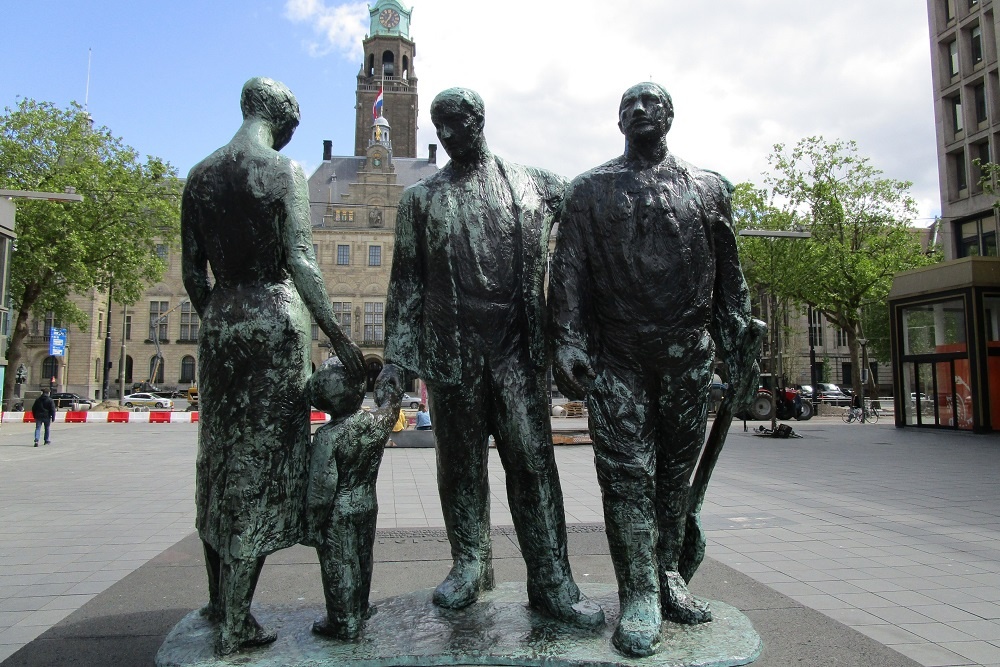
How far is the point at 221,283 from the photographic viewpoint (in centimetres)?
275

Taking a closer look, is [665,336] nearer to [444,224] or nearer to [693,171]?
[693,171]

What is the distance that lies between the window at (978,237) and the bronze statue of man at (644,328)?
2706 centimetres

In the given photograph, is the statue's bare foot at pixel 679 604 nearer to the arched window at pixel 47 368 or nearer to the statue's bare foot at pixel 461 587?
the statue's bare foot at pixel 461 587

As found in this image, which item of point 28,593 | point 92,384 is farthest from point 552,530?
point 92,384

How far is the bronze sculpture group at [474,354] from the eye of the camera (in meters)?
2.64

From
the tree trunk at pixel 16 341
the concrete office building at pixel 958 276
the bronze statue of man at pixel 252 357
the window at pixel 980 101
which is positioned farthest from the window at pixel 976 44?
the tree trunk at pixel 16 341

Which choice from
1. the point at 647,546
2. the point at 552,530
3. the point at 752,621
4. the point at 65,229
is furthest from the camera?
the point at 65,229

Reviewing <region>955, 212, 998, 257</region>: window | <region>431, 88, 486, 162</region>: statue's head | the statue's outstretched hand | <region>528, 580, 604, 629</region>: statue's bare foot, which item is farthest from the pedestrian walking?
<region>955, 212, 998, 257</region>: window

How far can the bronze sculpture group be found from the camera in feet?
8.66

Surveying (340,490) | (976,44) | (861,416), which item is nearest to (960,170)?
(976,44)

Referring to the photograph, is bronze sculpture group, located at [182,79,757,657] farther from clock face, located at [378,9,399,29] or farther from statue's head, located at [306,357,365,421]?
clock face, located at [378,9,399,29]

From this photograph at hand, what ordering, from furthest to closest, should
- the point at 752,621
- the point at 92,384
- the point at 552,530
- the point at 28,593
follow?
the point at 92,384, the point at 28,593, the point at 752,621, the point at 552,530

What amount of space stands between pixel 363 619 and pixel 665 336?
5.25 ft

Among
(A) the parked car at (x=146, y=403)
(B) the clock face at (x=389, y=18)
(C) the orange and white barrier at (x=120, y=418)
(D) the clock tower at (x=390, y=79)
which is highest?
(B) the clock face at (x=389, y=18)
